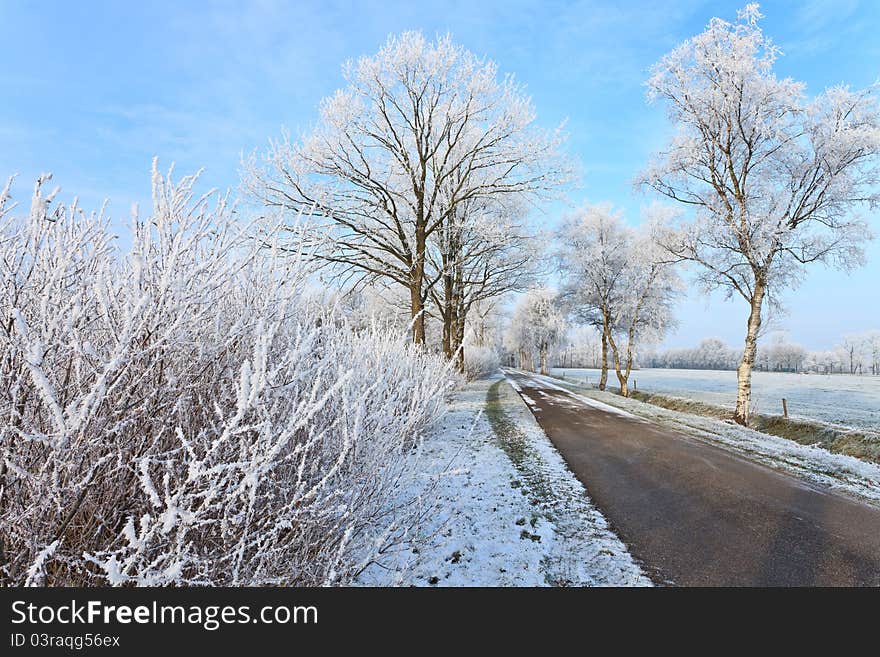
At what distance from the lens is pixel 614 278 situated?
24141 mm

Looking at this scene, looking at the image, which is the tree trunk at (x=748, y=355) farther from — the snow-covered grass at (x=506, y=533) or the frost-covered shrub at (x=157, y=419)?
the frost-covered shrub at (x=157, y=419)

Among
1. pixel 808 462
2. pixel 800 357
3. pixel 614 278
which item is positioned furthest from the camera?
pixel 800 357

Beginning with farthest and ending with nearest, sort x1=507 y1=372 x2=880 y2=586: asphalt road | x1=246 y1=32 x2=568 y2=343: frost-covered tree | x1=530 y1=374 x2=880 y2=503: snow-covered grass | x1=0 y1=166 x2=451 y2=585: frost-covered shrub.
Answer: x1=246 y1=32 x2=568 y2=343: frost-covered tree → x1=530 y1=374 x2=880 y2=503: snow-covered grass → x1=507 y1=372 x2=880 y2=586: asphalt road → x1=0 y1=166 x2=451 y2=585: frost-covered shrub

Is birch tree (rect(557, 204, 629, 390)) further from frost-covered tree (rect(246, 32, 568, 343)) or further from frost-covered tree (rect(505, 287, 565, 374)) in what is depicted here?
frost-covered tree (rect(246, 32, 568, 343))

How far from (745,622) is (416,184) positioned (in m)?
12.3

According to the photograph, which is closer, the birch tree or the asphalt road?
the asphalt road

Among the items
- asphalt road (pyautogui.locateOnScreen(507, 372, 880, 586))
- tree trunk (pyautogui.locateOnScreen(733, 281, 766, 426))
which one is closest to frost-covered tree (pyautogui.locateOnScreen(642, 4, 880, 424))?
tree trunk (pyautogui.locateOnScreen(733, 281, 766, 426))

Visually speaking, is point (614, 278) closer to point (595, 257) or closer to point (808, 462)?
point (595, 257)

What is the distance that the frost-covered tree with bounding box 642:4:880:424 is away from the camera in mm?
11500

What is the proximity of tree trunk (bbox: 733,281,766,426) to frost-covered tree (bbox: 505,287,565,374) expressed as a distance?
1203 centimetres

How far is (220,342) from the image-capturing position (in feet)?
7.42

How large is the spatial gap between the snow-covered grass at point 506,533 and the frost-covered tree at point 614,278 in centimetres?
1969

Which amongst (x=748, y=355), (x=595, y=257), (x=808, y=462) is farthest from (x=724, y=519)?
(x=595, y=257)

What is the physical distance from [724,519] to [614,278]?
71.8 ft
